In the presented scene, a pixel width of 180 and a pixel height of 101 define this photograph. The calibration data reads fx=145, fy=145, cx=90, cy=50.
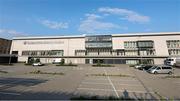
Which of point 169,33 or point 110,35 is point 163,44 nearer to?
point 169,33

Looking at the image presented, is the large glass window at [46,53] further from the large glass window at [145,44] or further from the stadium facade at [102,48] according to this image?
the large glass window at [145,44]

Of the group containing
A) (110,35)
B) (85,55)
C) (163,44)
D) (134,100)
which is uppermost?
(110,35)

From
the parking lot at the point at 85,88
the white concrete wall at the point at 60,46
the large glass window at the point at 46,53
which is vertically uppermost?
the white concrete wall at the point at 60,46

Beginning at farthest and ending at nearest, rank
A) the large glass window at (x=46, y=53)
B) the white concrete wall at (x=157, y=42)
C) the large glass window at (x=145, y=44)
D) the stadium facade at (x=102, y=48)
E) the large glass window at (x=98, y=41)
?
1. the large glass window at (x=46, y=53)
2. the large glass window at (x=98, y=41)
3. the large glass window at (x=145, y=44)
4. the stadium facade at (x=102, y=48)
5. the white concrete wall at (x=157, y=42)

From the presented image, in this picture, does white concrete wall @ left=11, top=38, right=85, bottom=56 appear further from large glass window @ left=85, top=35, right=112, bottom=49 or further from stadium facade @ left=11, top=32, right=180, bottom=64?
large glass window @ left=85, top=35, right=112, bottom=49

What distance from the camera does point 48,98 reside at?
36.1 ft

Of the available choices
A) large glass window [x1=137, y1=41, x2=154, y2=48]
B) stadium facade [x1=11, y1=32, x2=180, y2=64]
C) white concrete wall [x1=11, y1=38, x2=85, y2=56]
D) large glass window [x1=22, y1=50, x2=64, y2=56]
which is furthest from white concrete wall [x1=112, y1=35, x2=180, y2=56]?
large glass window [x1=22, y1=50, x2=64, y2=56]

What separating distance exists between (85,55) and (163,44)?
1330 inches

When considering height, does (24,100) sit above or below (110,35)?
below

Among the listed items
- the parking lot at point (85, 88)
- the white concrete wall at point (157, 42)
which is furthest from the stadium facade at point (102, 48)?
the parking lot at point (85, 88)

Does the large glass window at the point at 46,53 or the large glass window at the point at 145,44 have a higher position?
the large glass window at the point at 145,44

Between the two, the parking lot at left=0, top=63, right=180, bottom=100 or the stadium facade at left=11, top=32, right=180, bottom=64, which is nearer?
the parking lot at left=0, top=63, right=180, bottom=100

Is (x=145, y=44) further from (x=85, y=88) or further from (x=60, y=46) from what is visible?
(x=85, y=88)

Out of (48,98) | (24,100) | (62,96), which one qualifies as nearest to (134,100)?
(62,96)
